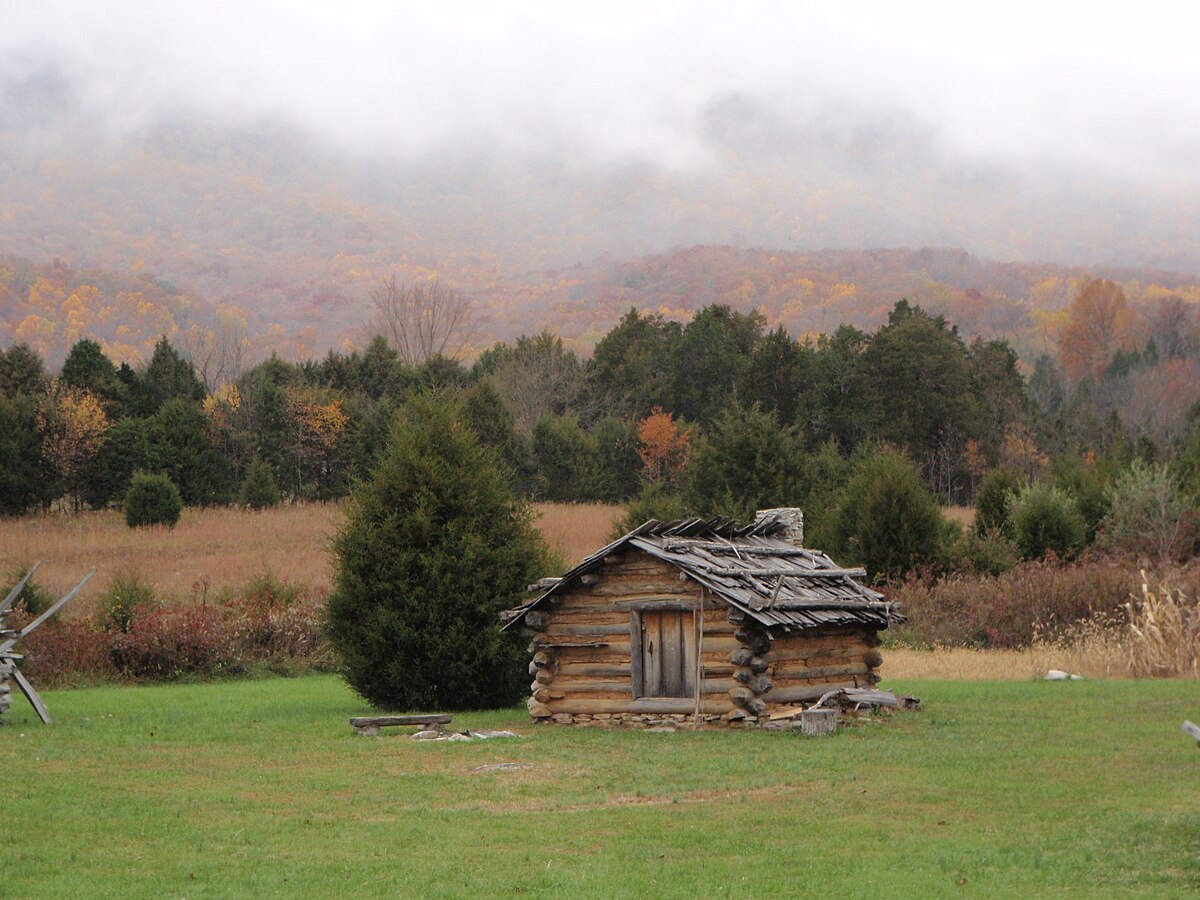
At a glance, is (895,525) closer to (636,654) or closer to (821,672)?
(821,672)

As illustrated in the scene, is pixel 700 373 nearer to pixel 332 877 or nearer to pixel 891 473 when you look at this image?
pixel 891 473

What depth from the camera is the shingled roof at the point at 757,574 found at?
68.2 ft

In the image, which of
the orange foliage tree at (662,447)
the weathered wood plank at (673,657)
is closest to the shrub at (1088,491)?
the orange foliage tree at (662,447)

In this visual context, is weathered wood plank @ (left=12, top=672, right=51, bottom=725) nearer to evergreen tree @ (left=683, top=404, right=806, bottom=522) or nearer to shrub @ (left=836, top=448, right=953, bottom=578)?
shrub @ (left=836, top=448, right=953, bottom=578)

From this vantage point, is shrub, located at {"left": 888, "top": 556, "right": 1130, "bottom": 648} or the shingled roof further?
shrub, located at {"left": 888, "top": 556, "right": 1130, "bottom": 648}

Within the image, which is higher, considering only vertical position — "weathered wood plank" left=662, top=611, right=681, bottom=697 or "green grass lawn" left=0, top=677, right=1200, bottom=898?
"weathered wood plank" left=662, top=611, right=681, bottom=697

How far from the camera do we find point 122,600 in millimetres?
34438

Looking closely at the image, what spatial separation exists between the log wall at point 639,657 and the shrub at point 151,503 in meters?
32.6

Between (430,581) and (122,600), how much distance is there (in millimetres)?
13523

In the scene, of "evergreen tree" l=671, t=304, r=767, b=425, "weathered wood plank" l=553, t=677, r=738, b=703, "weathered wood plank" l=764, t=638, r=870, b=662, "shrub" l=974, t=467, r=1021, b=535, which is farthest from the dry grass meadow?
"evergreen tree" l=671, t=304, r=767, b=425

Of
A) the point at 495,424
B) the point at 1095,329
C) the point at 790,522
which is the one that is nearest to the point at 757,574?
the point at 790,522

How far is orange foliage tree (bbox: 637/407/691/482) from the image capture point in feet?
233

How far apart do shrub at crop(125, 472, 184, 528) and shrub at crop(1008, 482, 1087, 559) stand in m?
30.3

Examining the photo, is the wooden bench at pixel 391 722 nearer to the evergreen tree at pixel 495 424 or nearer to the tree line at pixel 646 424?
the tree line at pixel 646 424
